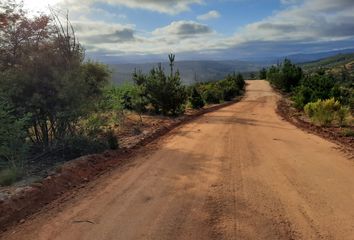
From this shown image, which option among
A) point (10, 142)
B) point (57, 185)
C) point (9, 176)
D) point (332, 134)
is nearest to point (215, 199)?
point (57, 185)

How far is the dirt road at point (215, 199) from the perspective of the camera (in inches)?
242

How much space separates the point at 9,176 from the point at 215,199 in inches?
178

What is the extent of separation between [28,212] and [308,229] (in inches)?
187

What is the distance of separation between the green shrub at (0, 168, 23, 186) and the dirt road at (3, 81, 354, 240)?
1651mm

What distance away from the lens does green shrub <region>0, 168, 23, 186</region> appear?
8.89m

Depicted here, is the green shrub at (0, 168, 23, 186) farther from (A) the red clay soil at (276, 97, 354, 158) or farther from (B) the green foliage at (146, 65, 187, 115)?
(B) the green foliage at (146, 65, 187, 115)

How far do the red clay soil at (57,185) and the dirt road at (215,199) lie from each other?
15.7 inches

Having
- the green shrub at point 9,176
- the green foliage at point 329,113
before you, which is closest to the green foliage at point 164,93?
the green foliage at point 329,113

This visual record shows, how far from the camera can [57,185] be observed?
29.3 ft

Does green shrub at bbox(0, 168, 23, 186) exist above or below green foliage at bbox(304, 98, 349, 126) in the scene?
above

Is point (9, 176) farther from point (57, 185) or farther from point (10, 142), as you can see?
point (10, 142)

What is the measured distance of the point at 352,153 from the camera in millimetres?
11625

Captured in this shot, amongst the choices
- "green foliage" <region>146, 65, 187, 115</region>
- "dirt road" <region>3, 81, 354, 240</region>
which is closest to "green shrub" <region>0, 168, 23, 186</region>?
"dirt road" <region>3, 81, 354, 240</region>

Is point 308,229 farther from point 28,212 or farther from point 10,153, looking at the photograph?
point 10,153
